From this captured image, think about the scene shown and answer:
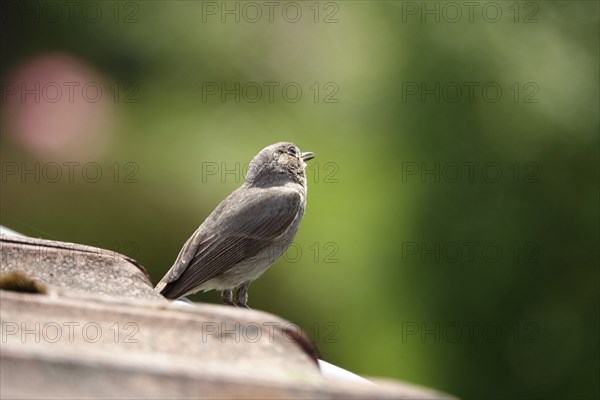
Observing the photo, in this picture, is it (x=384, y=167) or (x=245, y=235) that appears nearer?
(x=245, y=235)

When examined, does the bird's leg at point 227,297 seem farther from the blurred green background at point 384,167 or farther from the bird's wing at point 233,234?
the blurred green background at point 384,167

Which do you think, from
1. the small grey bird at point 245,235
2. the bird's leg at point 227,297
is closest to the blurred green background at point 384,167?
the bird's leg at point 227,297

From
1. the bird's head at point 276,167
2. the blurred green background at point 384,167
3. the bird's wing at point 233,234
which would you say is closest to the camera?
the bird's wing at point 233,234

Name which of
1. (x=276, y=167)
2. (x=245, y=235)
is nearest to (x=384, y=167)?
(x=276, y=167)

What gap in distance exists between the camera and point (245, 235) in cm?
490

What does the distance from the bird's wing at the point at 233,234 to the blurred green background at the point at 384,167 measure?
68.7 inches

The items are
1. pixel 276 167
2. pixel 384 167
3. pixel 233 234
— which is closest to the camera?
pixel 233 234

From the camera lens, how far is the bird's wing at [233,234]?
15.5 feet

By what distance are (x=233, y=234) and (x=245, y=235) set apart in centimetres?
6

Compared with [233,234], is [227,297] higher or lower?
lower

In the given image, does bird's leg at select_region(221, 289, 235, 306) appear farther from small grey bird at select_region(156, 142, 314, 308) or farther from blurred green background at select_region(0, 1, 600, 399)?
blurred green background at select_region(0, 1, 600, 399)

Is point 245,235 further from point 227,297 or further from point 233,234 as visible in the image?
point 227,297

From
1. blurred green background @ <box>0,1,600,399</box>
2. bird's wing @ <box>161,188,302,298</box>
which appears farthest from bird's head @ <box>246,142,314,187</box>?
blurred green background @ <box>0,1,600,399</box>

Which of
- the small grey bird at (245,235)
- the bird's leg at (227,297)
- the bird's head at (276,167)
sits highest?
the bird's head at (276,167)
